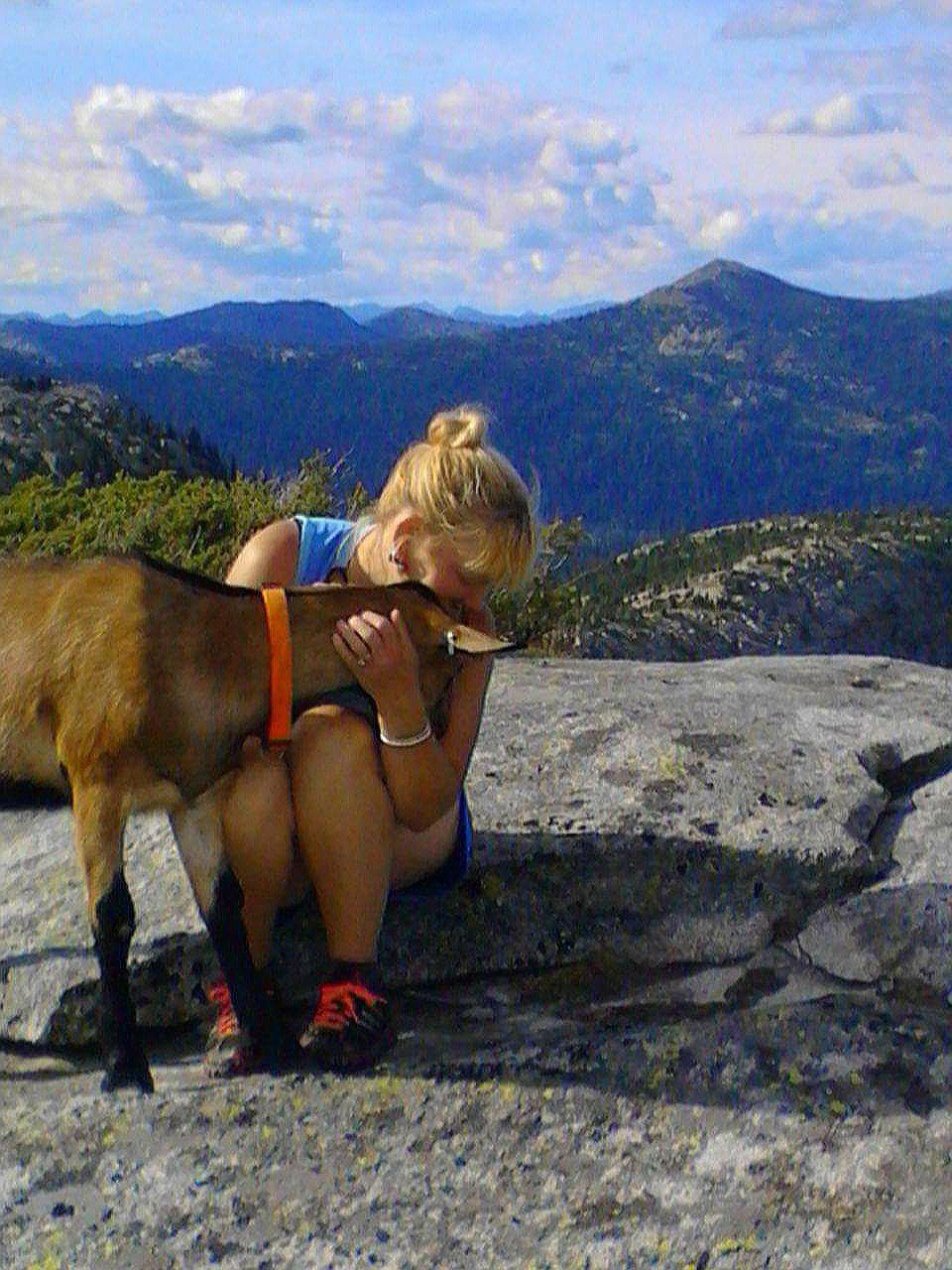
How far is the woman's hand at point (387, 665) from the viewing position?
4039mm

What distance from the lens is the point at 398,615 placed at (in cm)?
414

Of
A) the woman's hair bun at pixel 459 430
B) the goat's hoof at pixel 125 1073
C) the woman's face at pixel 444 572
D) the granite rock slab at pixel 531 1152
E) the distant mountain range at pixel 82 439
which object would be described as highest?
the woman's hair bun at pixel 459 430

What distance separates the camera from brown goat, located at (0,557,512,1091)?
3873mm

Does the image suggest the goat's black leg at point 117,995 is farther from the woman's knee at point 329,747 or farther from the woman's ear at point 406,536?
the woman's ear at point 406,536

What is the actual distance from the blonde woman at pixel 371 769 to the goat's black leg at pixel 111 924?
0.83 feet

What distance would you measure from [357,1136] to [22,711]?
157 centimetres

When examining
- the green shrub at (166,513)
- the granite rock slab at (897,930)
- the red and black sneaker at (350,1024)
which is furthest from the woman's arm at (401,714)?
the green shrub at (166,513)

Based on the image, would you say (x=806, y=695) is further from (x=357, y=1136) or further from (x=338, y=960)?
(x=357, y=1136)

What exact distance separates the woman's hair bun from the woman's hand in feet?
1.87

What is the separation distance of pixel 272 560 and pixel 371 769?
2.90ft

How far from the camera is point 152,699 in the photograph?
392cm

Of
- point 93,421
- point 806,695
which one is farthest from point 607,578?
point 806,695

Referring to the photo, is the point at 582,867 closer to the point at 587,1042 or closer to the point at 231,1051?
the point at 587,1042

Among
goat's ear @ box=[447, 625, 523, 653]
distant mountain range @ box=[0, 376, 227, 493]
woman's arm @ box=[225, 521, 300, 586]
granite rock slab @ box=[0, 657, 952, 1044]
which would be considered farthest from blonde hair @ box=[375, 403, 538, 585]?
distant mountain range @ box=[0, 376, 227, 493]
